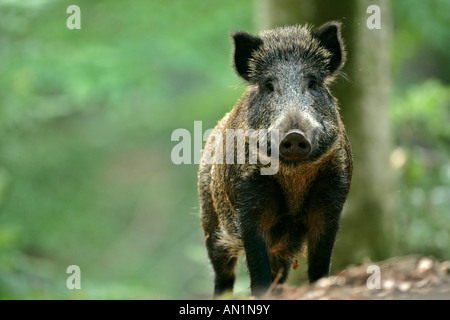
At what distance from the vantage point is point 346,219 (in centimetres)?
677

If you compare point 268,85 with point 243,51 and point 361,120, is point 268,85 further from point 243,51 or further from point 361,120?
point 361,120

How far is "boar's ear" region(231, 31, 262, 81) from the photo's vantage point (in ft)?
16.4

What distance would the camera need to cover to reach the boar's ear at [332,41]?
4.91 metres

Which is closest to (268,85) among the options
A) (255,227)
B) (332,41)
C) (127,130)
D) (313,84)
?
(313,84)

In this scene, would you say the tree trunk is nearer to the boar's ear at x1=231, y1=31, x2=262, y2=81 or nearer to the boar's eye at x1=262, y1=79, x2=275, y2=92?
the boar's ear at x1=231, y1=31, x2=262, y2=81

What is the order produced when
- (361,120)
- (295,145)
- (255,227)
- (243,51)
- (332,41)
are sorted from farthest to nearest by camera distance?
(361,120) < (243,51) < (332,41) < (255,227) < (295,145)

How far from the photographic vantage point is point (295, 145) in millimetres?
4074

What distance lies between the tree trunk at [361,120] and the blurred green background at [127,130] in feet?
4.15

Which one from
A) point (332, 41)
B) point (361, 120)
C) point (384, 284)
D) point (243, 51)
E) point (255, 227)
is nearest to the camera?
point (255, 227)

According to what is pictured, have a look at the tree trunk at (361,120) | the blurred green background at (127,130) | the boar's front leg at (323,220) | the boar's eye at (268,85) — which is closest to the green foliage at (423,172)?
the blurred green background at (127,130)

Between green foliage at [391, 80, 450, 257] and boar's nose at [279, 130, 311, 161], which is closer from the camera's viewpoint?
boar's nose at [279, 130, 311, 161]

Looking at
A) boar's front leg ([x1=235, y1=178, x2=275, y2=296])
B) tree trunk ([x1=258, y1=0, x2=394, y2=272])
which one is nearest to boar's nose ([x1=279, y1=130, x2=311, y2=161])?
boar's front leg ([x1=235, y1=178, x2=275, y2=296])

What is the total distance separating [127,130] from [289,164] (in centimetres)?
1415

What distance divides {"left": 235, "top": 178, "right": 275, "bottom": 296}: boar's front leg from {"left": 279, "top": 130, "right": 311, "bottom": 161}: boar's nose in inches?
25.3
